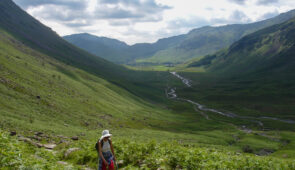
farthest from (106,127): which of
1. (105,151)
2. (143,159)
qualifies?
(105,151)

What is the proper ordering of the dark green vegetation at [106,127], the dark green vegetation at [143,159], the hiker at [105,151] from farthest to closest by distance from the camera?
the dark green vegetation at [106,127] → the hiker at [105,151] → the dark green vegetation at [143,159]

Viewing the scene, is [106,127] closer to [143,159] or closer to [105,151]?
[143,159]

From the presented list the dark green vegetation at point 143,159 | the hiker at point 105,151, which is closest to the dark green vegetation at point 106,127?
the dark green vegetation at point 143,159

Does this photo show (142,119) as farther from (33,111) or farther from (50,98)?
(33,111)

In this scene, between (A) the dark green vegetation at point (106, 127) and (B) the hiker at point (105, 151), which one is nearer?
(B) the hiker at point (105, 151)

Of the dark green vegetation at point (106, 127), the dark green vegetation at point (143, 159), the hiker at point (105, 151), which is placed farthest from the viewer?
the dark green vegetation at point (106, 127)

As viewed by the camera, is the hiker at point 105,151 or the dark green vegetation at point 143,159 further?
Result: the hiker at point 105,151

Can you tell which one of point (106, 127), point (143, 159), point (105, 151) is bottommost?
point (106, 127)

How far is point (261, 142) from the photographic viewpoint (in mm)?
97938

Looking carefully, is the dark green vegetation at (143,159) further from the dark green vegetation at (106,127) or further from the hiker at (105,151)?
the hiker at (105,151)

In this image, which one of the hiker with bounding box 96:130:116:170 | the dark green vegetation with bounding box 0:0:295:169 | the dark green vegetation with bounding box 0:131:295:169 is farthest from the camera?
the dark green vegetation with bounding box 0:0:295:169

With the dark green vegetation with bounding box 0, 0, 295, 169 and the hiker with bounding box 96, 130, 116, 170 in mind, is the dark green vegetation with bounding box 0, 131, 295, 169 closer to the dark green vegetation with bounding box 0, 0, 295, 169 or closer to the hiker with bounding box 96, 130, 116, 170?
the dark green vegetation with bounding box 0, 0, 295, 169

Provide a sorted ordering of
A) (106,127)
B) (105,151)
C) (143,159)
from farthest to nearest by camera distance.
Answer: (106,127) → (143,159) → (105,151)

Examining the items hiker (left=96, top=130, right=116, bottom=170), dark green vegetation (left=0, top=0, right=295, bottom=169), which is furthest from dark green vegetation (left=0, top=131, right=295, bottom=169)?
hiker (left=96, top=130, right=116, bottom=170)
